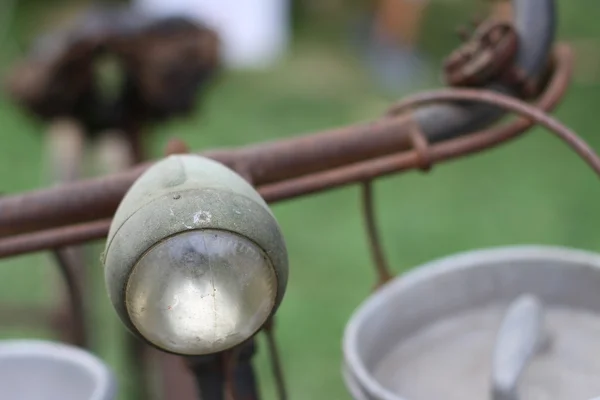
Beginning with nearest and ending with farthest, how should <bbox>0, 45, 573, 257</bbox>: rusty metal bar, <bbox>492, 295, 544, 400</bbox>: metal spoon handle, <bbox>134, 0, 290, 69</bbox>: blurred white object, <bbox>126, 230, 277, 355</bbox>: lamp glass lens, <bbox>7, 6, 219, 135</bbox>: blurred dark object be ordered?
1. <bbox>126, 230, 277, 355</bbox>: lamp glass lens
2. <bbox>492, 295, 544, 400</bbox>: metal spoon handle
3. <bbox>0, 45, 573, 257</bbox>: rusty metal bar
4. <bbox>7, 6, 219, 135</bbox>: blurred dark object
5. <bbox>134, 0, 290, 69</bbox>: blurred white object

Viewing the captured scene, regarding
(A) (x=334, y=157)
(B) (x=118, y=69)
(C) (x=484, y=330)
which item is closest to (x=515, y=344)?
(C) (x=484, y=330)

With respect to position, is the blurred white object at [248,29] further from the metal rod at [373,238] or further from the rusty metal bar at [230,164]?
the rusty metal bar at [230,164]

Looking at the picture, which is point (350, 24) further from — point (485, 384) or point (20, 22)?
point (485, 384)

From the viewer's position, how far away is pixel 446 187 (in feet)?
14.9

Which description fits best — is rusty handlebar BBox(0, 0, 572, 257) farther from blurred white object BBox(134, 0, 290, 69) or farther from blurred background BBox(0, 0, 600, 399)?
blurred white object BBox(134, 0, 290, 69)

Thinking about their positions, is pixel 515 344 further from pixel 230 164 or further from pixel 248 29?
pixel 248 29

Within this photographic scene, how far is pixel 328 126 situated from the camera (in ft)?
17.4

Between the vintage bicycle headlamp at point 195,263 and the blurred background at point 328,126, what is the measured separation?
1920mm

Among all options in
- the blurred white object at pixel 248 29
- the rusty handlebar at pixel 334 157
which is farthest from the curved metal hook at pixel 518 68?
the blurred white object at pixel 248 29

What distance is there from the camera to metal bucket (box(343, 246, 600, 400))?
0.92 metres

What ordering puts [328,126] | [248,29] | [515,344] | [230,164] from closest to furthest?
[515,344] → [230,164] → [328,126] → [248,29]

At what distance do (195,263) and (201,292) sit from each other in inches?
1.0

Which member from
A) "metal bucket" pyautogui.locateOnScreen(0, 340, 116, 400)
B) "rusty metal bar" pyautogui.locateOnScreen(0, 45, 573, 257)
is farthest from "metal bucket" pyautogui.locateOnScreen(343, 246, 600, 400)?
"metal bucket" pyautogui.locateOnScreen(0, 340, 116, 400)

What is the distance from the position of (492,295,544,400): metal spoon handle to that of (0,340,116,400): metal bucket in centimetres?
43
